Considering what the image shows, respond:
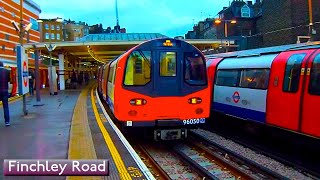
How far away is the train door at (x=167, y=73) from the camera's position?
9.82 metres

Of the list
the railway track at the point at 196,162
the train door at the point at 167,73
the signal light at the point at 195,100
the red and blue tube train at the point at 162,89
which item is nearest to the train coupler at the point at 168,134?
→ the red and blue tube train at the point at 162,89

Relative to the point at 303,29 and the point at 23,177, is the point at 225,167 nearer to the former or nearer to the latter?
the point at 23,177

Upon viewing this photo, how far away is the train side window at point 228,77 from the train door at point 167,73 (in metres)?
2.87

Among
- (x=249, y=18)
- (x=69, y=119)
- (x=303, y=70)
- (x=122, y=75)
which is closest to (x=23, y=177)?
(x=122, y=75)

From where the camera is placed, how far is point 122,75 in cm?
977

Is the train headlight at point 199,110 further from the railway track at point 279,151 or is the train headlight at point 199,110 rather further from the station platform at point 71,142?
the station platform at point 71,142

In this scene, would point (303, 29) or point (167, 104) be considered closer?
point (167, 104)

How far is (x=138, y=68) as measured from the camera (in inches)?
392

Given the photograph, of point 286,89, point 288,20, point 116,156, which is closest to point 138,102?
point 116,156

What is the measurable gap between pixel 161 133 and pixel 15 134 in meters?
3.67

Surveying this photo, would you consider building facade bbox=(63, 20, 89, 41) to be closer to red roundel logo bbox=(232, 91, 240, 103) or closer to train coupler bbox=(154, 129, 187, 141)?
red roundel logo bbox=(232, 91, 240, 103)

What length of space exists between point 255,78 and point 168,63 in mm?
2623

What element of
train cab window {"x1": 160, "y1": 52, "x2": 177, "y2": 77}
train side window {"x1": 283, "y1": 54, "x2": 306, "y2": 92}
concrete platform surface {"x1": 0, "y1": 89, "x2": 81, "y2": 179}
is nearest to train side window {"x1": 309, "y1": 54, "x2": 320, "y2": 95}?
train side window {"x1": 283, "y1": 54, "x2": 306, "y2": 92}

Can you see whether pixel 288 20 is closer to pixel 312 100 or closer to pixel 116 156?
pixel 312 100
